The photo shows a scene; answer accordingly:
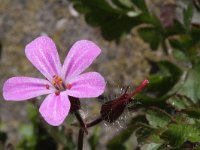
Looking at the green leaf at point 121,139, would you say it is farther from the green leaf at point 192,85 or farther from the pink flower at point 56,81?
the pink flower at point 56,81

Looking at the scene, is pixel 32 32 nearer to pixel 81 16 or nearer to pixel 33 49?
pixel 81 16

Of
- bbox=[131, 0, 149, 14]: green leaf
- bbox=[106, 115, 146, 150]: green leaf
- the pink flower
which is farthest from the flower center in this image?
bbox=[131, 0, 149, 14]: green leaf

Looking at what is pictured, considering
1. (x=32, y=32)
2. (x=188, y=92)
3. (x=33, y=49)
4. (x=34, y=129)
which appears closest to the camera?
(x=33, y=49)

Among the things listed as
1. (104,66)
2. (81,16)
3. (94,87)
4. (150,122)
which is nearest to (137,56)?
(104,66)

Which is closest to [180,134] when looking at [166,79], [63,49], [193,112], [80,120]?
[193,112]

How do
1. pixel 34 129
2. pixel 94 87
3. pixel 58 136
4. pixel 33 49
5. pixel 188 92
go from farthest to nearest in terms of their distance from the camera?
pixel 34 129 → pixel 58 136 → pixel 188 92 → pixel 33 49 → pixel 94 87

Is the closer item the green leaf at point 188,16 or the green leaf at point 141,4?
the green leaf at point 188,16

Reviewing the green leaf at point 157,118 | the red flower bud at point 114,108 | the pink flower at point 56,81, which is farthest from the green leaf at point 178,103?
the pink flower at point 56,81
